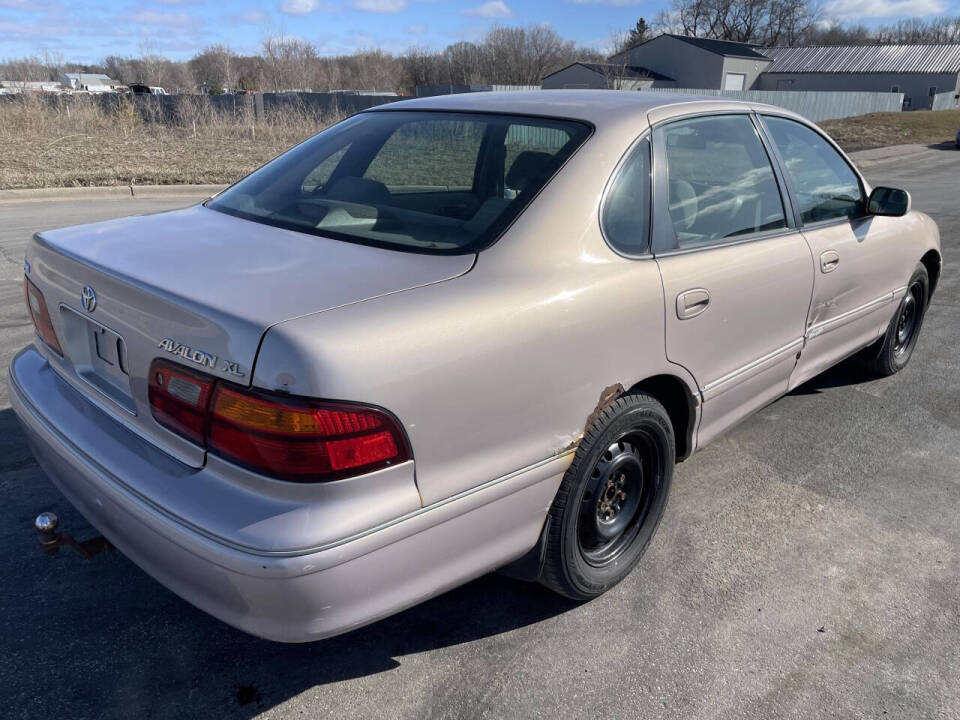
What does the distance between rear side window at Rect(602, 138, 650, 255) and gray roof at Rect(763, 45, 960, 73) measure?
75.3 meters

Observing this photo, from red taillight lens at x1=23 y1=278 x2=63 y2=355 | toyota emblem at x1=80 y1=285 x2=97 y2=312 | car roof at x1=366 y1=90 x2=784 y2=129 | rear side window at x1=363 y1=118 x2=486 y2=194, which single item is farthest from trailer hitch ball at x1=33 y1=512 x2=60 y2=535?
car roof at x1=366 y1=90 x2=784 y2=129

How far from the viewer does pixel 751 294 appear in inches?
120

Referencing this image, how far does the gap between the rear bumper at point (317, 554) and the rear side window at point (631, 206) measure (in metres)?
0.76

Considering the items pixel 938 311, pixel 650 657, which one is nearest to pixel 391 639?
pixel 650 657

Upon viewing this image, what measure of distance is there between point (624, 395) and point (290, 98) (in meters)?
27.7

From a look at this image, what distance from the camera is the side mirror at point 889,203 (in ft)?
12.8

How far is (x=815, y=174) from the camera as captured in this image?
3734 mm

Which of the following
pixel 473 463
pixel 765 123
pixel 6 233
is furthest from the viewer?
pixel 6 233

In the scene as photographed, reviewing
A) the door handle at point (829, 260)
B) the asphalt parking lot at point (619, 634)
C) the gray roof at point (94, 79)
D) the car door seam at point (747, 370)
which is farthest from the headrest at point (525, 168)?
the gray roof at point (94, 79)

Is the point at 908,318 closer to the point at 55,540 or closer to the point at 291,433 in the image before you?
the point at 291,433

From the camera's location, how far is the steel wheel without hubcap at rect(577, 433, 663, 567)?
Result: 2.58 meters

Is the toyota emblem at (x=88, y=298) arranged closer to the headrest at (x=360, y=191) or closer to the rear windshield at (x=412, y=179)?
the rear windshield at (x=412, y=179)

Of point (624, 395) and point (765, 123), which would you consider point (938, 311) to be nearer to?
point (765, 123)

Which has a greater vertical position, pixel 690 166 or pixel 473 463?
pixel 690 166
